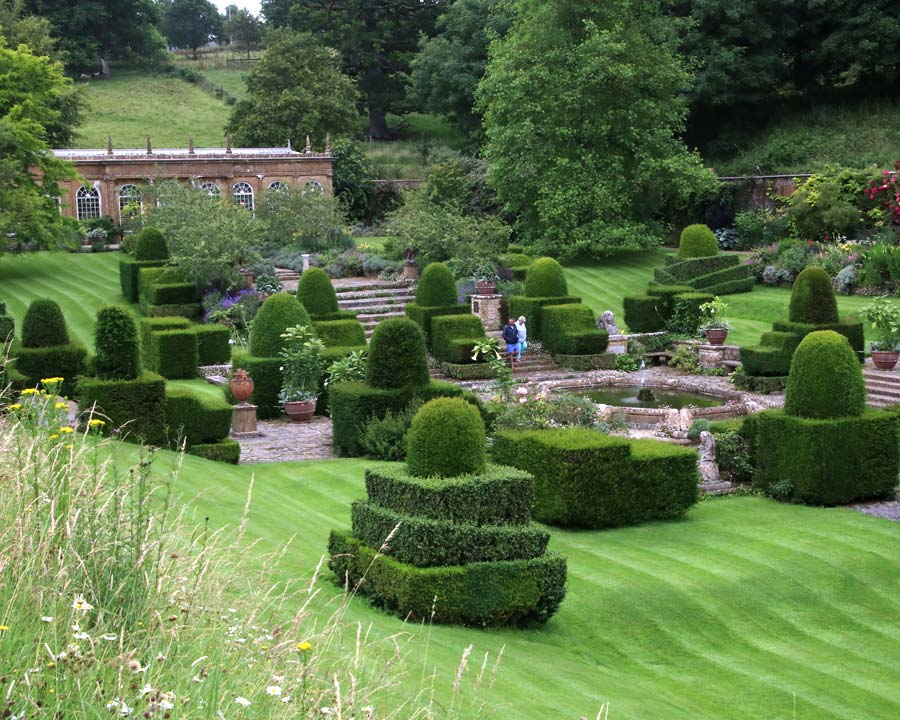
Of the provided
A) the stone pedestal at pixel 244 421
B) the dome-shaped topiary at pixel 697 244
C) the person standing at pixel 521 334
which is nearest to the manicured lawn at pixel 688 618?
the stone pedestal at pixel 244 421

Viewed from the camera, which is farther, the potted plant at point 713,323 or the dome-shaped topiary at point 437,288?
the dome-shaped topiary at point 437,288

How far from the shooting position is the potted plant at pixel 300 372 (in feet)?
74.1

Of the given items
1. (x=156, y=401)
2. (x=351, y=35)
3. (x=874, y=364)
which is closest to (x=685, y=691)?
(x=156, y=401)

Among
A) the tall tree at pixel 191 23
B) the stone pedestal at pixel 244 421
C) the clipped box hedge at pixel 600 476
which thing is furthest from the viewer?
the tall tree at pixel 191 23

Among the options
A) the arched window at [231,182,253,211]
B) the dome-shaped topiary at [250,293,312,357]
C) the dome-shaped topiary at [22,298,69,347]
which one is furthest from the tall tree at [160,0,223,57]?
the dome-shaped topiary at [22,298,69,347]

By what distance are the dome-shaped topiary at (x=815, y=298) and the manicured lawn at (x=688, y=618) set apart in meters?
9.05

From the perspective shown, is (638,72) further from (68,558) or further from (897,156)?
(68,558)

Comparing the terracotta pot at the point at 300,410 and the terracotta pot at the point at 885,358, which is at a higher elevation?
the terracotta pot at the point at 885,358

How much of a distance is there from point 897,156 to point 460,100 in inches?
802

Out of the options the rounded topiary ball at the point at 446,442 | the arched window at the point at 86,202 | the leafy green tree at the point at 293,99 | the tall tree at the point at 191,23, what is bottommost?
the rounded topiary ball at the point at 446,442

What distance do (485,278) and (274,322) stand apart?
1117cm

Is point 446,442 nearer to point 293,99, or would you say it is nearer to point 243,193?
point 243,193

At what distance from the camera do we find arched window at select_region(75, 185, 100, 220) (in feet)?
140

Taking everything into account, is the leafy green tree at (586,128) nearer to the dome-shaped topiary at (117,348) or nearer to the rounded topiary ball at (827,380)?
the rounded topiary ball at (827,380)
